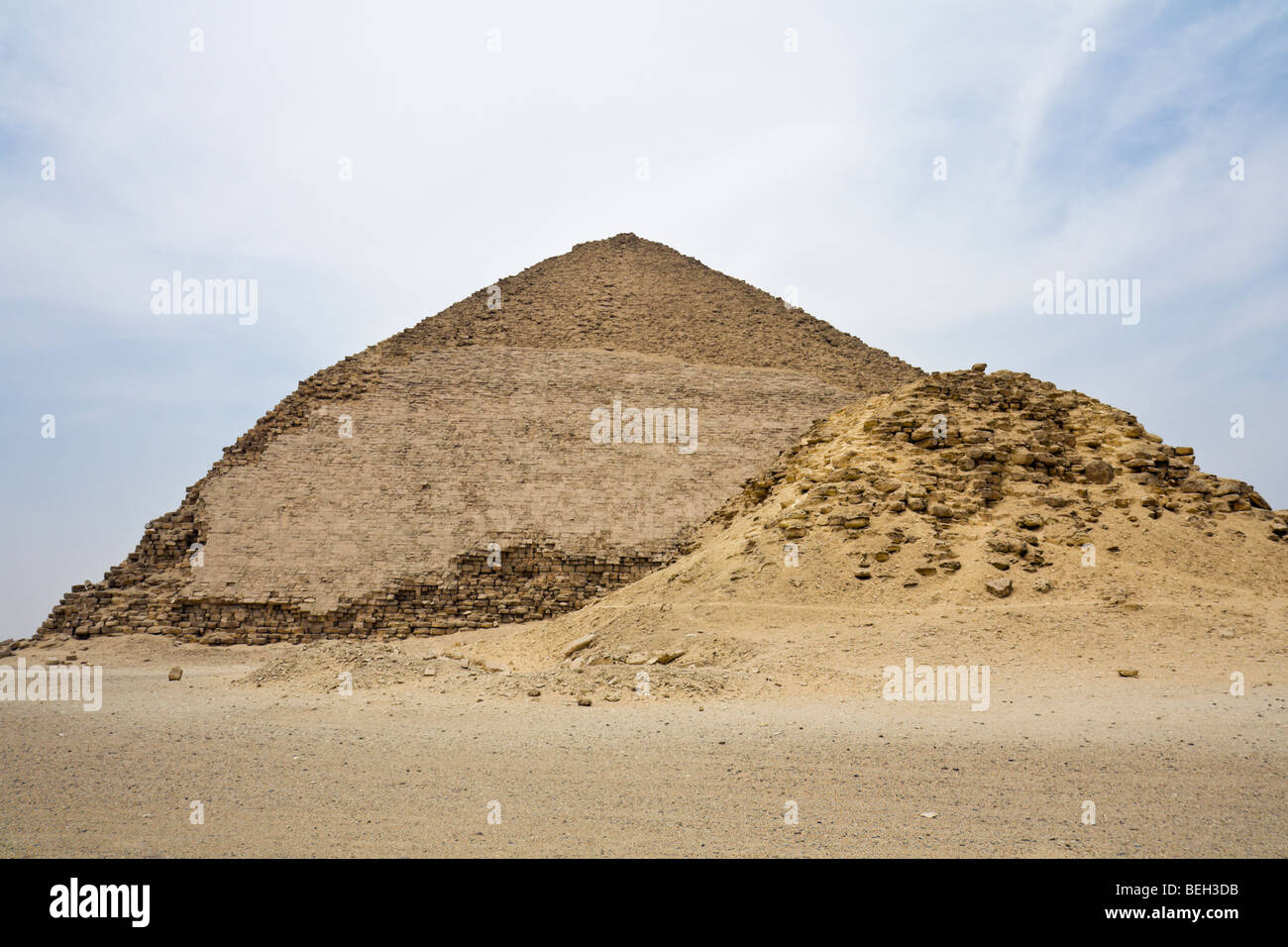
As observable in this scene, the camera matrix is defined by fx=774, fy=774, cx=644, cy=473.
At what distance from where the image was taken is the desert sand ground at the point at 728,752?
184 inches

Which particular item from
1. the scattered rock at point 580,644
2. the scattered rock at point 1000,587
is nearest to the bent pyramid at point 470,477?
the scattered rock at point 580,644

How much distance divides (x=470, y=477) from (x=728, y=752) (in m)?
17.5

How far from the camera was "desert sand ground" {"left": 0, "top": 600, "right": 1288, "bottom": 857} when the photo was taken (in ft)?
15.3

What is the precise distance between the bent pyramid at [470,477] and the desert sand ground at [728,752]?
26.4 feet

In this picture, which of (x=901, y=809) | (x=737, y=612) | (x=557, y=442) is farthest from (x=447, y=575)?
(x=901, y=809)

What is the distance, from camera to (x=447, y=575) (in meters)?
20.3

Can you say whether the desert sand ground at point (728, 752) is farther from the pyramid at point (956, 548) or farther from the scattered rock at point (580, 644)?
the scattered rock at point (580, 644)

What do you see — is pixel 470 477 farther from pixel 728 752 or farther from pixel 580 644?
pixel 728 752

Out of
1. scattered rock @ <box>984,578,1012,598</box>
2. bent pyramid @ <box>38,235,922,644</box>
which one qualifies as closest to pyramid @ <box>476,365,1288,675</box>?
scattered rock @ <box>984,578,1012,598</box>

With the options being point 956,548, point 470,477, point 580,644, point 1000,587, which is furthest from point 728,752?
point 470,477

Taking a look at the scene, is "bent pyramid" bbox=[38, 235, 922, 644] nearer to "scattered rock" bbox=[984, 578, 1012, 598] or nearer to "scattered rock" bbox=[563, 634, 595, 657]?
"scattered rock" bbox=[563, 634, 595, 657]

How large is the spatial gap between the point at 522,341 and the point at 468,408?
17.8ft

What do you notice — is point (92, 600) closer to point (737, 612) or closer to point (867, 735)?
point (737, 612)

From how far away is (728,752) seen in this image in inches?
256
